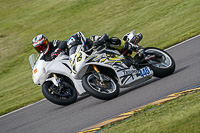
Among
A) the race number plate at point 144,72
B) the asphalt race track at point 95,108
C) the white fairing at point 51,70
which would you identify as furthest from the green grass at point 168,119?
the white fairing at point 51,70

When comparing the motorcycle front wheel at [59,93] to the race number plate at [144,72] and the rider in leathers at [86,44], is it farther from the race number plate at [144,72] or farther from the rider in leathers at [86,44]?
the race number plate at [144,72]

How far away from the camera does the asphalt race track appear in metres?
7.09

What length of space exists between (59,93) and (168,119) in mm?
4638

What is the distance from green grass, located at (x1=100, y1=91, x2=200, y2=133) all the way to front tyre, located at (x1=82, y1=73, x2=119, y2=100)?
1.96m

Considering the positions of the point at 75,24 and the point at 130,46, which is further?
the point at 75,24

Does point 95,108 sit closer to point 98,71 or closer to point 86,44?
point 98,71

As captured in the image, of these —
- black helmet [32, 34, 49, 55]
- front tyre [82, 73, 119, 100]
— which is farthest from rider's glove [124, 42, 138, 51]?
black helmet [32, 34, 49, 55]

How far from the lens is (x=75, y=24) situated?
1041 inches

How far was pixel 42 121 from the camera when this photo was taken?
854 cm

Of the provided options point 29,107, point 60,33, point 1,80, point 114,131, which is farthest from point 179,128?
point 60,33

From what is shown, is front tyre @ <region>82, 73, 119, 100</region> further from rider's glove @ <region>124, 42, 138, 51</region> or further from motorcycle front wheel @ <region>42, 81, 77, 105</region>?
motorcycle front wheel @ <region>42, 81, 77, 105</region>

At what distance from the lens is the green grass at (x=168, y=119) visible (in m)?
4.49

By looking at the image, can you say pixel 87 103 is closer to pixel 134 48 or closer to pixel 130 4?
pixel 134 48

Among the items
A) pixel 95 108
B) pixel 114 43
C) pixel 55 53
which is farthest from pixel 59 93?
pixel 114 43
